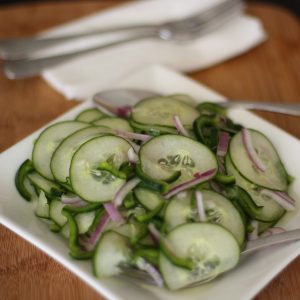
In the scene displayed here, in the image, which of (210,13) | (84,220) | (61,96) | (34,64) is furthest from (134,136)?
(210,13)

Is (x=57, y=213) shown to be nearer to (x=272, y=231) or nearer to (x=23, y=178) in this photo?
(x=23, y=178)

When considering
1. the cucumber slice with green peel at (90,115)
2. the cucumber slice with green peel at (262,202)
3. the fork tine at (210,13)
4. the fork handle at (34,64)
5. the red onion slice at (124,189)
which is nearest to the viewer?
the red onion slice at (124,189)

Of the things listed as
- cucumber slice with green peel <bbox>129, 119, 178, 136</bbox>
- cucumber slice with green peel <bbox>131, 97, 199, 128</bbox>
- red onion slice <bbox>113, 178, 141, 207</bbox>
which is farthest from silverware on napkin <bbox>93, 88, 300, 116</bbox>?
red onion slice <bbox>113, 178, 141, 207</bbox>

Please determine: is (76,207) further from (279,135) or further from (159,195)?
(279,135)

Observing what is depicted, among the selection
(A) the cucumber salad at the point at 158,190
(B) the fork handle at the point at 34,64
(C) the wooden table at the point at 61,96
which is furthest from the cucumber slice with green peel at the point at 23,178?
(B) the fork handle at the point at 34,64

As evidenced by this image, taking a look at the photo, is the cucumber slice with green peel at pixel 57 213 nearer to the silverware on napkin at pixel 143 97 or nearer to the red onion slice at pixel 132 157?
the red onion slice at pixel 132 157

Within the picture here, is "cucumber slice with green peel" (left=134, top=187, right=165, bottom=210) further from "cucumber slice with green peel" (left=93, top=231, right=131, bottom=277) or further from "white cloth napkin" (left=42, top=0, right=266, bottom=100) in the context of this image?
"white cloth napkin" (left=42, top=0, right=266, bottom=100)
